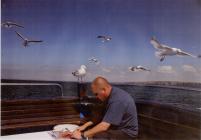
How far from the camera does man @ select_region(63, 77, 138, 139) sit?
4.62 feet

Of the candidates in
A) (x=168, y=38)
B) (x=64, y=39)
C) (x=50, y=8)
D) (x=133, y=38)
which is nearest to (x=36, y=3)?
(x=50, y=8)

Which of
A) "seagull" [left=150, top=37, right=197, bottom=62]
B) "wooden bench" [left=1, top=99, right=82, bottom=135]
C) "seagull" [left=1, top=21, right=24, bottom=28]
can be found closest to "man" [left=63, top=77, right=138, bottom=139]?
"wooden bench" [left=1, top=99, right=82, bottom=135]

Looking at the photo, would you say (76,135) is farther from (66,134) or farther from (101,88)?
(101,88)

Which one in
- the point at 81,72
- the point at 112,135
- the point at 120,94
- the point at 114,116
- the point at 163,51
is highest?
the point at 163,51

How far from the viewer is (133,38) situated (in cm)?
154

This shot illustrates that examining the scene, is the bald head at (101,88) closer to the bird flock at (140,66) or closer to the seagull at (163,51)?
the bird flock at (140,66)

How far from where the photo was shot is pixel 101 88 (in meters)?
1.50

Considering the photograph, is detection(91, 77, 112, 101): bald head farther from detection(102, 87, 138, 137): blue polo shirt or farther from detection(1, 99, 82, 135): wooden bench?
detection(1, 99, 82, 135): wooden bench

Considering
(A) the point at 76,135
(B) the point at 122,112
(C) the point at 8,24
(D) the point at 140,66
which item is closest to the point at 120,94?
(B) the point at 122,112

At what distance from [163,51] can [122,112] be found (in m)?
0.47

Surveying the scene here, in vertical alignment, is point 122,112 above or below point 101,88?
below

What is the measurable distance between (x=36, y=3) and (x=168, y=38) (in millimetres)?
840

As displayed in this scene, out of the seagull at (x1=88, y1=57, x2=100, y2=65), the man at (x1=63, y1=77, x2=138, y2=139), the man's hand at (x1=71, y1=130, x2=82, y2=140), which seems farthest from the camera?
the seagull at (x1=88, y1=57, x2=100, y2=65)

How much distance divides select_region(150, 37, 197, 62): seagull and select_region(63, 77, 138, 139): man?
12.9 inches
